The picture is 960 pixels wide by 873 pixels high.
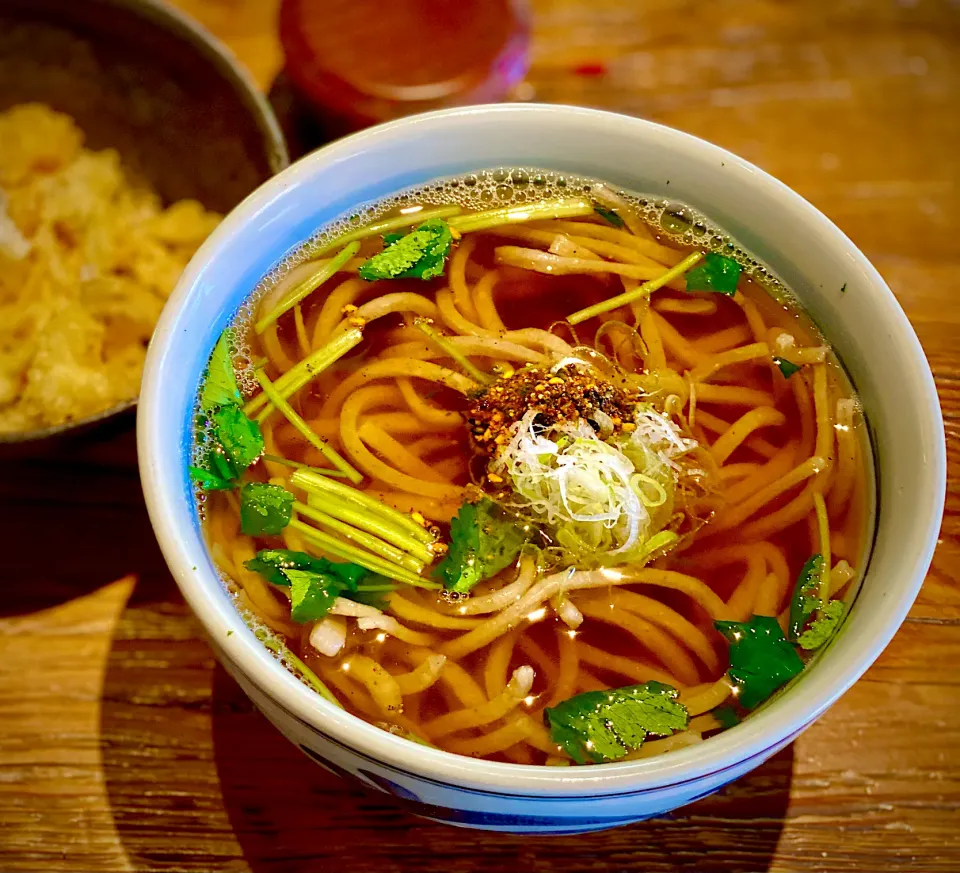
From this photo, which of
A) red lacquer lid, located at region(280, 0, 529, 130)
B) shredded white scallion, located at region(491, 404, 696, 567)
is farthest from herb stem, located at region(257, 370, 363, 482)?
red lacquer lid, located at region(280, 0, 529, 130)

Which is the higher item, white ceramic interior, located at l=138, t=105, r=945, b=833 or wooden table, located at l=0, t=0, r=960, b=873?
white ceramic interior, located at l=138, t=105, r=945, b=833

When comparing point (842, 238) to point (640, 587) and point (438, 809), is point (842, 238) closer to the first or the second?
point (640, 587)

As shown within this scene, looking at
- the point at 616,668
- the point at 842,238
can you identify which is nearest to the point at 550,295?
the point at 842,238

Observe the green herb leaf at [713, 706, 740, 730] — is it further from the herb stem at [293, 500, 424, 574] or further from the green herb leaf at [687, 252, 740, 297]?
the green herb leaf at [687, 252, 740, 297]

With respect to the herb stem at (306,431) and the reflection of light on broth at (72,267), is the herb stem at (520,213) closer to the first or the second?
the herb stem at (306,431)

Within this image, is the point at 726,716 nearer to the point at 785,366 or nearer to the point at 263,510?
the point at 785,366
